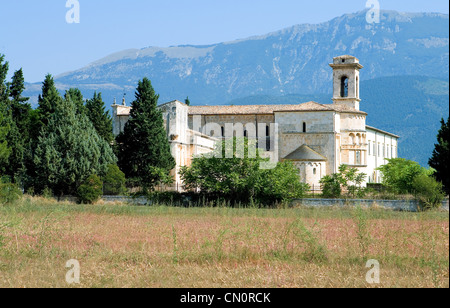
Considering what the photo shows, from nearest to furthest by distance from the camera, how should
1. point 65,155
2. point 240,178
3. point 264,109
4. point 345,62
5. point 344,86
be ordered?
point 240,178, point 65,155, point 264,109, point 345,62, point 344,86

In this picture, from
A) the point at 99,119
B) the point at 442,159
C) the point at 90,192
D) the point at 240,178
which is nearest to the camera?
the point at 240,178

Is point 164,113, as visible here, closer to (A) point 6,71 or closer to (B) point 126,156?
(B) point 126,156

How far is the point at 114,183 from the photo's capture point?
3775 cm

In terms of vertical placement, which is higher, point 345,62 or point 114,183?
point 345,62

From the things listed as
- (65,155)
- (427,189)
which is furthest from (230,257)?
(65,155)

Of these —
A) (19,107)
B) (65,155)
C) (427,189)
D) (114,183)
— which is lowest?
(427,189)

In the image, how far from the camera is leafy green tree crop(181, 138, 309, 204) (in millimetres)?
34031

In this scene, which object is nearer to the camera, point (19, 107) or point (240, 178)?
point (240, 178)

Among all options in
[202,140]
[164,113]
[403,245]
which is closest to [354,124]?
[202,140]

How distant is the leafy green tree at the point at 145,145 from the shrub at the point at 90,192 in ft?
13.5

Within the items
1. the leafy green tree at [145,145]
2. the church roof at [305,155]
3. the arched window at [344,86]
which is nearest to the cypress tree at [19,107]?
the leafy green tree at [145,145]

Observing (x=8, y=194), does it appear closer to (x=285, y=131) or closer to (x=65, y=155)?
(x=65, y=155)

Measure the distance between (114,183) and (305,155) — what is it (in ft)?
56.8
